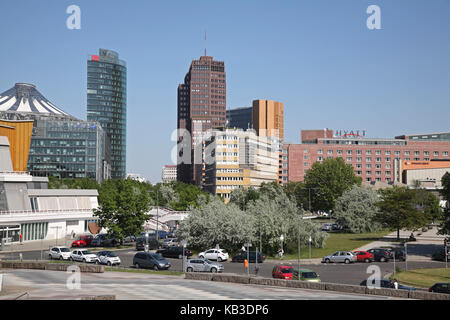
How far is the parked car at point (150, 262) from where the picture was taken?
44969 millimetres

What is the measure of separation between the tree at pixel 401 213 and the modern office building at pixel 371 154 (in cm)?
10282

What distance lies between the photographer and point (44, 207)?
85.0 m

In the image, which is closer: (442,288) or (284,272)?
(442,288)

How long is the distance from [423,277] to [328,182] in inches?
3470

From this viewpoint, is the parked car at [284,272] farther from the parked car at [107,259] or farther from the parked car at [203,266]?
the parked car at [107,259]

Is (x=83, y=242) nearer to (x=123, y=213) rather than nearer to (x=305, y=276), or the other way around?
(x=123, y=213)

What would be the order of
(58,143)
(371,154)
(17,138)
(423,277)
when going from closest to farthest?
(423,277) < (17,138) < (58,143) < (371,154)

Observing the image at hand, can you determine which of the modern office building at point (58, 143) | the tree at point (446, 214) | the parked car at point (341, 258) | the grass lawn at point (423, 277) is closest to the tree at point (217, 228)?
the parked car at point (341, 258)

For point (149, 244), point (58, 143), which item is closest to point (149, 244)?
point (149, 244)

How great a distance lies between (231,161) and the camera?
140375 mm

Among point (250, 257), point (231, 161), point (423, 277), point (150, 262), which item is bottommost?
point (423, 277)

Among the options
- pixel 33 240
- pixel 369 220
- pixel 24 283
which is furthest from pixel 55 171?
pixel 24 283
